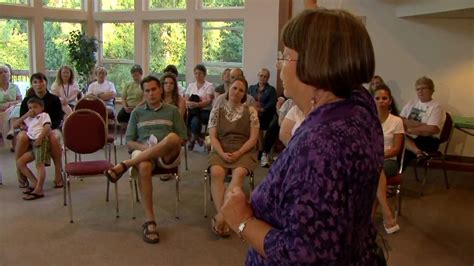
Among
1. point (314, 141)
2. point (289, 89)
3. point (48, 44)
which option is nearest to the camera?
point (314, 141)

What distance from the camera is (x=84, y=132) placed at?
3.96 metres

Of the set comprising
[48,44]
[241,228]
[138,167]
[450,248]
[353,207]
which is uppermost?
→ [48,44]

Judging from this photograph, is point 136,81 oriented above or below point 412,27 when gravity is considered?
below

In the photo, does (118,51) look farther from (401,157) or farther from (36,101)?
(401,157)

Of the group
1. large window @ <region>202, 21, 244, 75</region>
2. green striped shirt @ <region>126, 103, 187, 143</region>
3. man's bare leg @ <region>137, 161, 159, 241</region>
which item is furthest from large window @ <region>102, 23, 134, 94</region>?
man's bare leg @ <region>137, 161, 159, 241</region>

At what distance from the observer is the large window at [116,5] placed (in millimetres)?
8203

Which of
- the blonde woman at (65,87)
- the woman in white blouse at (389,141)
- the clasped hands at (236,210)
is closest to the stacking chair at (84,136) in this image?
the woman in white blouse at (389,141)

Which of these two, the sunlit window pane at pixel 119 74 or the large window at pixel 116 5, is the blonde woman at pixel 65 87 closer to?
the sunlit window pane at pixel 119 74

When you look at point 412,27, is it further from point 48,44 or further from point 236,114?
point 48,44

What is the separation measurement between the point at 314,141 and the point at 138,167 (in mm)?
2809

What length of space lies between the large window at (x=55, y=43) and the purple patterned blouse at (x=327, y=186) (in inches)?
311

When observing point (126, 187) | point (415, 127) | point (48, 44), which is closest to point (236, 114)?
point (126, 187)

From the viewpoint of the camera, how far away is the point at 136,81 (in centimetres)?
635

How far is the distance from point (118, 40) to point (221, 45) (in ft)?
6.98
